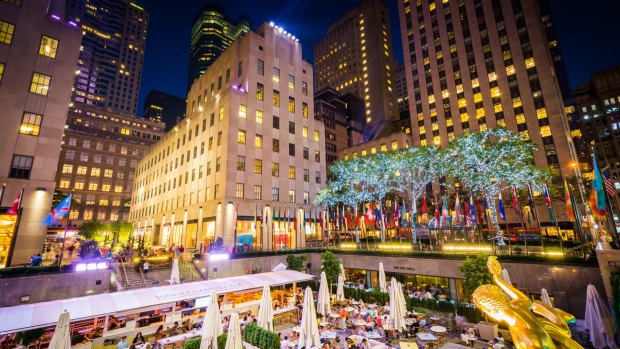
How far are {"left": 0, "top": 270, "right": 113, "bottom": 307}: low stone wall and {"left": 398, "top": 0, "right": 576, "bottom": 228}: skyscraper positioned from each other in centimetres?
7128

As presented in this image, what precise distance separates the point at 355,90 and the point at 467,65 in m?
58.9

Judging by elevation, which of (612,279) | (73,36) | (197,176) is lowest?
(612,279)

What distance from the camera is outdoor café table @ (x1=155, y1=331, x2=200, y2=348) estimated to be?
1662 cm

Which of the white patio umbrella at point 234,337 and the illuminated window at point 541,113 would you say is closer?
the white patio umbrella at point 234,337

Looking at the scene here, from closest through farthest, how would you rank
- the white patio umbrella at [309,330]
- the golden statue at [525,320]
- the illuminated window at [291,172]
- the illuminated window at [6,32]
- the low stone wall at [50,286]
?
the golden statue at [525,320]
the white patio umbrella at [309,330]
the low stone wall at [50,286]
the illuminated window at [6,32]
the illuminated window at [291,172]

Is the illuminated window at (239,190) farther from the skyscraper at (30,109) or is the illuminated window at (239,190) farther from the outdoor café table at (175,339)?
the outdoor café table at (175,339)

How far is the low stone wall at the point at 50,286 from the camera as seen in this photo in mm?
18750

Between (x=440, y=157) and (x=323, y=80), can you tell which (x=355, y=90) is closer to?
(x=323, y=80)

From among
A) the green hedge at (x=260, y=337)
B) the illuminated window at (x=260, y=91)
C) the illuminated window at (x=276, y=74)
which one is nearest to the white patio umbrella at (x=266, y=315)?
the green hedge at (x=260, y=337)

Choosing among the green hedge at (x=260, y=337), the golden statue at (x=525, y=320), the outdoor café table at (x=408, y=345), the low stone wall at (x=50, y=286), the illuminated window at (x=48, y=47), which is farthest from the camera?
the illuminated window at (x=48, y=47)

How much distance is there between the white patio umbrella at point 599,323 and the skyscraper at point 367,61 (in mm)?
91158

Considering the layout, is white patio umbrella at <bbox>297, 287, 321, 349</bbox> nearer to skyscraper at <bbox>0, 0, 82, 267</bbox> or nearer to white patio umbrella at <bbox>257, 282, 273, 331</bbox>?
white patio umbrella at <bbox>257, 282, 273, 331</bbox>

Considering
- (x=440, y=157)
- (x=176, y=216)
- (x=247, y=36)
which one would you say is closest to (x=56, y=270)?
(x=176, y=216)

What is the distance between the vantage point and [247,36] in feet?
155
